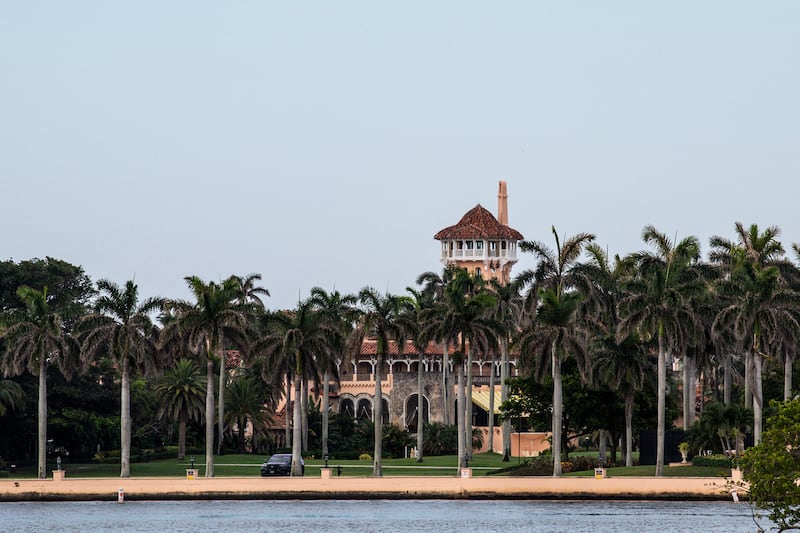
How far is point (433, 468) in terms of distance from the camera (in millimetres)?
105312

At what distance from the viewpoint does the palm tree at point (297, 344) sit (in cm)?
9281

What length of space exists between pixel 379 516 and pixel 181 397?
43.3m

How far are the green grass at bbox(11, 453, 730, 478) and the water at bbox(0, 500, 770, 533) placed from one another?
8604 millimetres

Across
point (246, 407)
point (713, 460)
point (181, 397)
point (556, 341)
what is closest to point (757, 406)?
point (713, 460)

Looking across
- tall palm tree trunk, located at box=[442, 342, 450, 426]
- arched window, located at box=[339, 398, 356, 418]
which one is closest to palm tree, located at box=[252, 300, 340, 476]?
tall palm tree trunk, located at box=[442, 342, 450, 426]

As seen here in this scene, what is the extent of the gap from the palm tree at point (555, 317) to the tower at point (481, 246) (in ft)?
296

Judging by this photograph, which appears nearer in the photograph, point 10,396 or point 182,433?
point 10,396

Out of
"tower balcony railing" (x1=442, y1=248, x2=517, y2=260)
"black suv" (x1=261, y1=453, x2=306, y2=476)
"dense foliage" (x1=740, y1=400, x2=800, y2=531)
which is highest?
"tower balcony railing" (x1=442, y1=248, x2=517, y2=260)

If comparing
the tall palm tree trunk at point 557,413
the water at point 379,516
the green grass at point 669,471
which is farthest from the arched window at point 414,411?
the water at point 379,516

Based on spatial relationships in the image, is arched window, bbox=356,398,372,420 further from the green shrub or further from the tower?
the green shrub

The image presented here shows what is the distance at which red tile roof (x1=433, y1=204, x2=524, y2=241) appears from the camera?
186 m

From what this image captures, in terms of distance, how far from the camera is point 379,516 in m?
78.5

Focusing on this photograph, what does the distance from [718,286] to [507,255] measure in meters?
92.5

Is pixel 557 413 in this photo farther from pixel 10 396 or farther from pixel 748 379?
pixel 10 396
